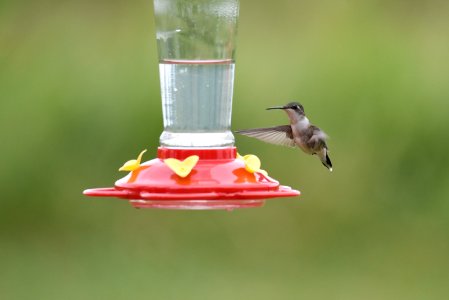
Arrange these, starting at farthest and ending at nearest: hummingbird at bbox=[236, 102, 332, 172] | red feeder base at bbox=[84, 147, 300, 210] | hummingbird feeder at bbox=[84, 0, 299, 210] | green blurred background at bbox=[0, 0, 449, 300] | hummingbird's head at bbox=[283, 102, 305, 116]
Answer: green blurred background at bbox=[0, 0, 449, 300]
hummingbird at bbox=[236, 102, 332, 172]
hummingbird's head at bbox=[283, 102, 305, 116]
hummingbird feeder at bbox=[84, 0, 299, 210]
red feeder base at bbox=[84, 147, 300, 210]

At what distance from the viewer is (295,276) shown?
30.6 feet

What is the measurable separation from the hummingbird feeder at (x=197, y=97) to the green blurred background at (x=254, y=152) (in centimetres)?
389

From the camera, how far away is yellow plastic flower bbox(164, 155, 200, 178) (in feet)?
12.2

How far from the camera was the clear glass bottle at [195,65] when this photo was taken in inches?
162

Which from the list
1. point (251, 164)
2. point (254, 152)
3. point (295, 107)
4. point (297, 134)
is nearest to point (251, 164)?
point (251, 164)

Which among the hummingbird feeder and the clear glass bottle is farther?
the clear glass bottle

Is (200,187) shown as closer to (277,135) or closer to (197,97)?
(197,97)

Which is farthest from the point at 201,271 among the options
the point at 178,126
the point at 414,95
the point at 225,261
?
the point at 178,126

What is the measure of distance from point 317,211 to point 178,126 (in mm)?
4806

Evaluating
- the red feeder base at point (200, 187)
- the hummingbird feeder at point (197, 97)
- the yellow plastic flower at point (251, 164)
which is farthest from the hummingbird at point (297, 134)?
the red feeder base at point (200, 187)

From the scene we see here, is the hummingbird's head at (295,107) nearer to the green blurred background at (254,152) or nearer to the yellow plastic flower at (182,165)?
the yellow plastic flower at (182,165)

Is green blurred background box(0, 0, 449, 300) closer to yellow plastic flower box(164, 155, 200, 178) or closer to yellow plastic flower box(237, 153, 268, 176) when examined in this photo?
yellow plastic flower box(237, 153, 268, 176)

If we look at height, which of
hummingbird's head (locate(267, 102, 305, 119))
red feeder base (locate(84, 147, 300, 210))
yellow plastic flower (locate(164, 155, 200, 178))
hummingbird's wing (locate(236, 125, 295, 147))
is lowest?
hummingbird's wing (locate(236, 125, 295, 147))

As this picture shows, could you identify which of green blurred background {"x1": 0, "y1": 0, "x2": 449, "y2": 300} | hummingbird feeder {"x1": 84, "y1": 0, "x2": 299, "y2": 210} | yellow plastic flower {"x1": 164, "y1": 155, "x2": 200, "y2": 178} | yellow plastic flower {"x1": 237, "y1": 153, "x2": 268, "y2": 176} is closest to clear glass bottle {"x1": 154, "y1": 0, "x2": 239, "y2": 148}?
hummingbird feeder {"x1": 84, "y1": 0, "x2": 299, "y2": 210}
